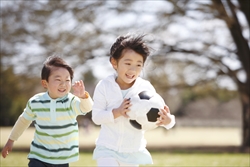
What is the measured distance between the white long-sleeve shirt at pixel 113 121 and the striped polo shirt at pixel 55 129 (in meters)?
0.38

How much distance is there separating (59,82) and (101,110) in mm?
622

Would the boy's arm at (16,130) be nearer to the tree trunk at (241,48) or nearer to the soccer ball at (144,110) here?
the soccer ball at (144,110)

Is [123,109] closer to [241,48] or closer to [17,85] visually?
[241,48]

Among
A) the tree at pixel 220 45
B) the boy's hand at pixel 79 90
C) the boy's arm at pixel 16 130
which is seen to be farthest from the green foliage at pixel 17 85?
the boy's hand at pixel 79 90

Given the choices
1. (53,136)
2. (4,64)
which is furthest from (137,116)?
(4,64)

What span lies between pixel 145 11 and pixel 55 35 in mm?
3441

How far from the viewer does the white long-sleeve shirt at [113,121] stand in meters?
3.87

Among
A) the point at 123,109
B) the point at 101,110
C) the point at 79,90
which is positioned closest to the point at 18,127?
the point at 79,90

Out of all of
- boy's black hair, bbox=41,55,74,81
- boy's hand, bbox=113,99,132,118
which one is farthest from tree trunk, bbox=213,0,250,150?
boy's hand, bbox=113,99,132,118

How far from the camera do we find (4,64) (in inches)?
680

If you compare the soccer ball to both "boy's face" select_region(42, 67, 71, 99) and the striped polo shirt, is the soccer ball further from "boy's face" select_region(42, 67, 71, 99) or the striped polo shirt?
"boy's face" select_region(42, 67, 71, 99)

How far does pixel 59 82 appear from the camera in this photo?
14.2 feet

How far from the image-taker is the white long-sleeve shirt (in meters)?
3.87

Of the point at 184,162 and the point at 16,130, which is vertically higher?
the point at 16,130
